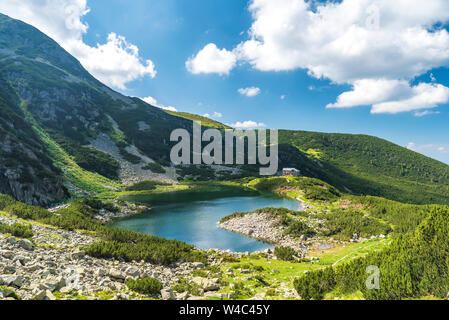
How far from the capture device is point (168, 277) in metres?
15.6

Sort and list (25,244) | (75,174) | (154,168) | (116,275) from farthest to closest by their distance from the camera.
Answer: (154,168) → (75,174) → (25,244) → (116,275)

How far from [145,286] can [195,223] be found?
30.0m

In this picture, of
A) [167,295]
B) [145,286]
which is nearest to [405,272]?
[167,295]

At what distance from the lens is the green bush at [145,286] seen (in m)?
12.2

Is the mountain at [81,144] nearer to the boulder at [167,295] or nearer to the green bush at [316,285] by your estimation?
the boulder at [167,295]

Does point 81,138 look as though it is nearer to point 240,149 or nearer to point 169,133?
point 169,133

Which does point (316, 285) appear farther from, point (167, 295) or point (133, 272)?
point (133, 272)

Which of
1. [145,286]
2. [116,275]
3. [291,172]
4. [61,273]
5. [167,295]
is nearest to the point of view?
[61,273]

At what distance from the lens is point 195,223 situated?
137 feet

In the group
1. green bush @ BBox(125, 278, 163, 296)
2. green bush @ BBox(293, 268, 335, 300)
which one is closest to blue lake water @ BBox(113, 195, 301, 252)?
green bush @ BBox(293, 268, 335, 300)

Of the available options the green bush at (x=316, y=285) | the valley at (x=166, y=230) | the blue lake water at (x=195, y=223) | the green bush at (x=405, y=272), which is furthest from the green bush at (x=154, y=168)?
the green bush at (x=405, y=272)

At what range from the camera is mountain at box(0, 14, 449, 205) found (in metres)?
50.8

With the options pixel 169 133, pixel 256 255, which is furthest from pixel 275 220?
pixel 169 133

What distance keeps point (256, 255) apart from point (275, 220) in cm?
1306
